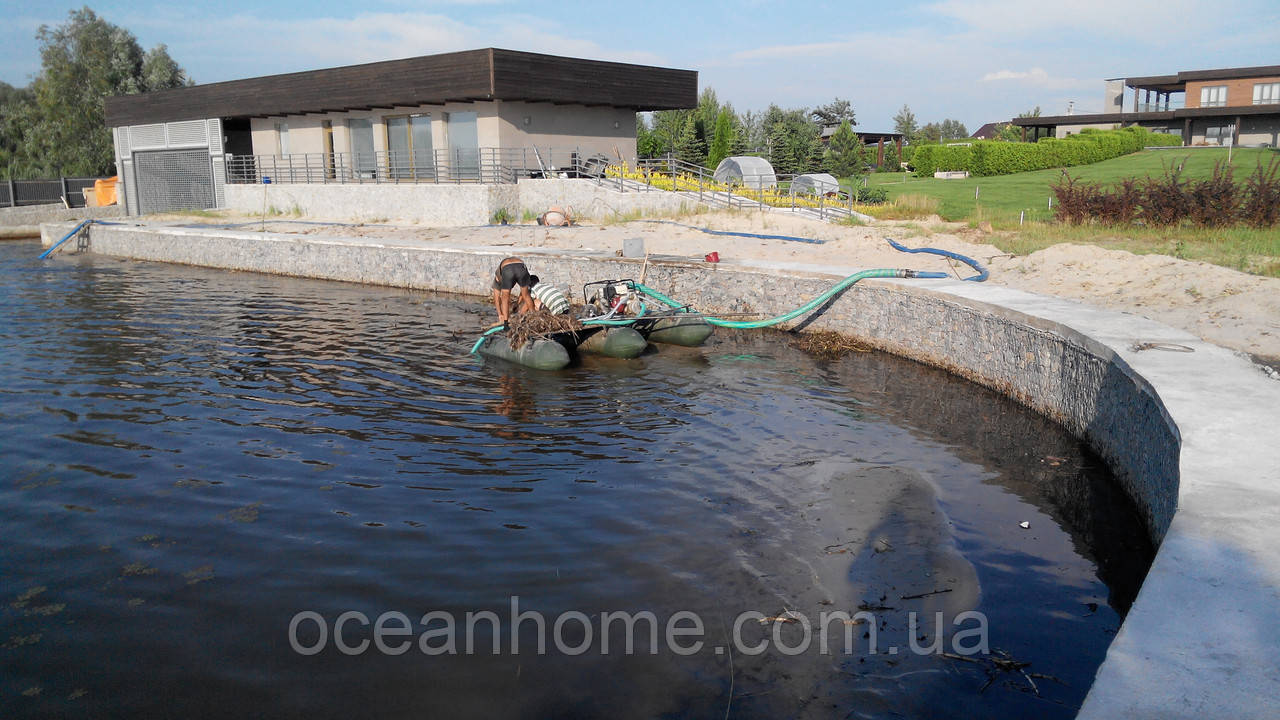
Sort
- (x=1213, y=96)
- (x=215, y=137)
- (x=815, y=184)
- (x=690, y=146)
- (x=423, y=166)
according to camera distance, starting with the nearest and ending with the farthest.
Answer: (x=815, y=184)
(x=423, y=166)
(x=215, y=137)
(x=690, y=146)
(x=1213, y=96)

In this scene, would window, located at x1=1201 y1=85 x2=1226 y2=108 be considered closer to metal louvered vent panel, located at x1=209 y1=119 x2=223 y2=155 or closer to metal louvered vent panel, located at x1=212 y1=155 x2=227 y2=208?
metal louvered vent panel, located at x1=209 y1=119 x2=223 y2=155

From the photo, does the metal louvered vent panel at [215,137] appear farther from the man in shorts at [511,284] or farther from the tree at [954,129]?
the tree at [954,129]

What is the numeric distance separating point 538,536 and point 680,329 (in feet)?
26.7

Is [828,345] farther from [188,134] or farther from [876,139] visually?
[876,139]

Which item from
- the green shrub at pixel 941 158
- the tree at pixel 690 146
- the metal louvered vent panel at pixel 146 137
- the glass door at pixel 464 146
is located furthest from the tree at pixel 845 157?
the metal louvered vent panel at pixel 146 137

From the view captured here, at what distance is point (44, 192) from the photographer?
4703 centimetres

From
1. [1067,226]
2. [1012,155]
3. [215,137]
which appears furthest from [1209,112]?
[215,137]

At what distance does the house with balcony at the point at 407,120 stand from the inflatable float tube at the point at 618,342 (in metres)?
16.5

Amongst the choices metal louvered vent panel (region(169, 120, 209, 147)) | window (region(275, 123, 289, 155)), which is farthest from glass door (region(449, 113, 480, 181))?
metal louvered vent panel (region(169, 120, 209, 147))

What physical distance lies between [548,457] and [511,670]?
4.48 m

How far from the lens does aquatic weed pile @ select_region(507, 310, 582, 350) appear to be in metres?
14.5

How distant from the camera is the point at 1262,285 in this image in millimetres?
12664

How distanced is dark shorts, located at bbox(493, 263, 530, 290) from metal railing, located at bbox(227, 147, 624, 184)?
15550 millimetres

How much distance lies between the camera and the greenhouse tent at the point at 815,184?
30.6 metres
